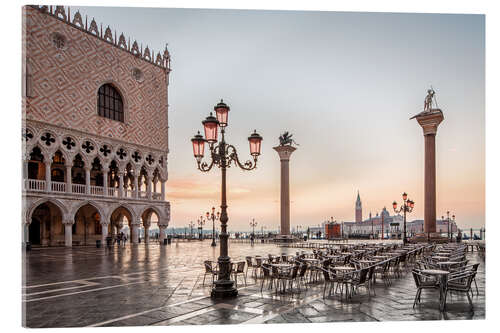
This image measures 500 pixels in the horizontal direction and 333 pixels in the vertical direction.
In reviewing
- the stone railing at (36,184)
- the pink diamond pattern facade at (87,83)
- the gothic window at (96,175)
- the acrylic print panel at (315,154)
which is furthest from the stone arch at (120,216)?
the acrylic print panel at (315,154)

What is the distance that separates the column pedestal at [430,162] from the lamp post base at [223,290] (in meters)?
15.6

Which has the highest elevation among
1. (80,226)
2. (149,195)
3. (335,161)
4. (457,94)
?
(457,94)

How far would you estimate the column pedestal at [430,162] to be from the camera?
19.6 meters

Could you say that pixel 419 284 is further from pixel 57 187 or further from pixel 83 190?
pixel 83 190

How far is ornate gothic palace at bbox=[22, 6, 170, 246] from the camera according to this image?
75.9 feet

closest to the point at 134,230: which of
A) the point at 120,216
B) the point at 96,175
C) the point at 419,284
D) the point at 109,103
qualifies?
the point at 120,216

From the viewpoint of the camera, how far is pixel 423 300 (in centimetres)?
670

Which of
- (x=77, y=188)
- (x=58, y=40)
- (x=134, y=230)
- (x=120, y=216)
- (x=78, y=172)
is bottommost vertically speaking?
(x=134, y=230)

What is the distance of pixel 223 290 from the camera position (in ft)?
22.9

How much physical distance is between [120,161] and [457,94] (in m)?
24.8

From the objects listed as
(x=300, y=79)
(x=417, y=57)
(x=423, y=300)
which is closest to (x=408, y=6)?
(x=417, y=57)

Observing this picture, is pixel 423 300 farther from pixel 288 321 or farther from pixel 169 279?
pixel 169 279

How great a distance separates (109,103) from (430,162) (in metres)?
22.0

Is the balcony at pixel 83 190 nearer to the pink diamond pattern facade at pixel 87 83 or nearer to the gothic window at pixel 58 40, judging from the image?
the pink diamond pattern facade at pixel 87 83
